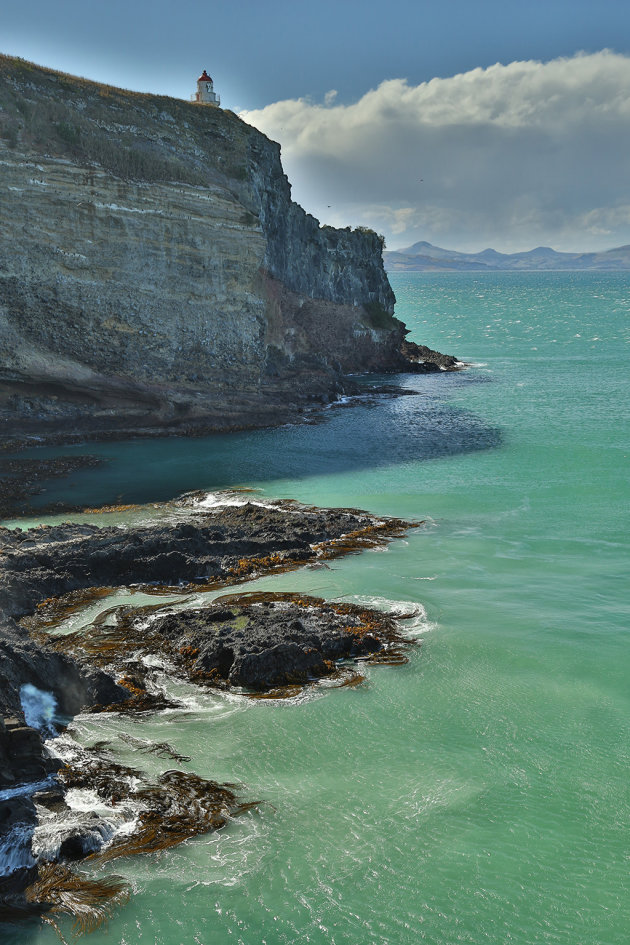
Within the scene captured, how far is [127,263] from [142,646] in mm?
26623

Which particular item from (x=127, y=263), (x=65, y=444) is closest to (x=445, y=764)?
(x=65, y=444)

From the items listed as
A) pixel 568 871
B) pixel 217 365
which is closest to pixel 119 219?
pixel 217 365

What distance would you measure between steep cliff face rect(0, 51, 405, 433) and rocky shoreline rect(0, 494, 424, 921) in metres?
13.4

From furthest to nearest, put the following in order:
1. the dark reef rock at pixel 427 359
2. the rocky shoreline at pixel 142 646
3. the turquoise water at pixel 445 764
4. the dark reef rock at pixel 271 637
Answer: the dark reef rock at pixel 427 359, the dark reef rock at pixel 271 637, the rocky shoreline at pixel 142 646, the turquoise water at pixel 445 764

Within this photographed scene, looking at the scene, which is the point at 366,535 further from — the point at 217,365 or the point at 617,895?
the point at 217,365

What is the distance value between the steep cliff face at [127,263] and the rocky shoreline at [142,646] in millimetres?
13412

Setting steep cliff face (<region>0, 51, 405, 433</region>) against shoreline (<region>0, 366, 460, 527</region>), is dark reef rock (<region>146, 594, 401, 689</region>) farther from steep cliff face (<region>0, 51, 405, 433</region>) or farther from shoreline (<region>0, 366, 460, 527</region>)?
steep cliff face (<region>0, 51, 405, 433</region>)

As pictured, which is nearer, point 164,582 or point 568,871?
point 568,871

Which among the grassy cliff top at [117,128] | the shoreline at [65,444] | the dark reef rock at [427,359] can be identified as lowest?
the shoreline at [65,444]

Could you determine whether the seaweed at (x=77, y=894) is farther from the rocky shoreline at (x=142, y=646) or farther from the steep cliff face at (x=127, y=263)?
the steep cliff face at (x=127, y=263)

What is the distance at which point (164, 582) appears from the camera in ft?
63.7

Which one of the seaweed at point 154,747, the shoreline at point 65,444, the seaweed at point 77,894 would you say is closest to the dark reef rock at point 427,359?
the shoreline at point 65,444

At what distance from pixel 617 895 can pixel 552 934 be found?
113cm

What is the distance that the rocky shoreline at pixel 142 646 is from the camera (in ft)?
31.6
